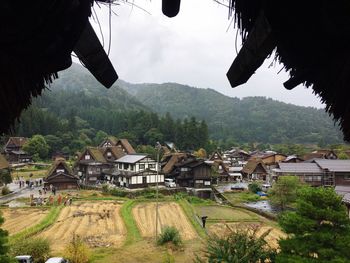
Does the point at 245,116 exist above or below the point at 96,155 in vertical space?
above

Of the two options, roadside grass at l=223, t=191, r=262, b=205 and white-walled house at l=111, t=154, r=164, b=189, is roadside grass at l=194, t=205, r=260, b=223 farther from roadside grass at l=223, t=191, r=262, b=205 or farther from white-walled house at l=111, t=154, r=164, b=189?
white-walled house at l=111, t=154, r=164, b=189

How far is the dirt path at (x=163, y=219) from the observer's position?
68.3 feet

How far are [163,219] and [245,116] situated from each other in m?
121

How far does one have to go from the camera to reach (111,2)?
6.04 feet

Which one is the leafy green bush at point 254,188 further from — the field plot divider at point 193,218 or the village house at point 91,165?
the village house at point 91,165

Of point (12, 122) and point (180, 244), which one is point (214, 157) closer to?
point (180, 244)

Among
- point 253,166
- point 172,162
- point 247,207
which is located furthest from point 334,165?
point 172,162

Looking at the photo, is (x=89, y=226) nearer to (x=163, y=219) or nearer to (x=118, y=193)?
(x=163, y=219)

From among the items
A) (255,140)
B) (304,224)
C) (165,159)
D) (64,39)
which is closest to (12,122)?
(64,39)

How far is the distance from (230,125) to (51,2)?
12599 cm

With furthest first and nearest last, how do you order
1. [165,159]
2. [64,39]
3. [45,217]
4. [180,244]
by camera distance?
[165,159], [45,217], [180,244], [64,39]

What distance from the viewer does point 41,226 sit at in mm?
20906

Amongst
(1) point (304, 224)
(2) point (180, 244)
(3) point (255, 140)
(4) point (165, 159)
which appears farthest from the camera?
(3) point (255, 140)

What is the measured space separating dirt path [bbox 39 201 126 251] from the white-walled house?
895 centimetres
